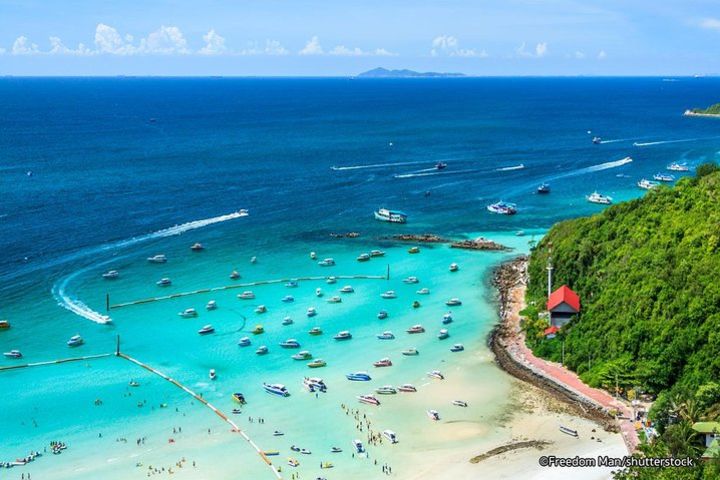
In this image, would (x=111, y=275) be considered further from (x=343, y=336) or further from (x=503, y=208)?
(x=503, y=208)

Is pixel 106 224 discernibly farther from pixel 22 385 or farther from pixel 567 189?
pixel 567 189

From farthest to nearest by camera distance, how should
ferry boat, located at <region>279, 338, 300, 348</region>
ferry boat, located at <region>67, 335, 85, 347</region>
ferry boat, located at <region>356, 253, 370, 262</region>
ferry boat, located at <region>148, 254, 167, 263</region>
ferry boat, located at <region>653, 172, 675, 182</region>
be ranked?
ferry boat, located at <region>653, 172, 675, 182</region>
ferry boat, located at <region>356, 253, 370, 262</region>
ferry boat, located at <region>148, 254, 167, 263</region>
ferry boat, located at <region>67, 335, 85, 347</region>
ferry boat, located at <region>279, 338, 300, 348</region>

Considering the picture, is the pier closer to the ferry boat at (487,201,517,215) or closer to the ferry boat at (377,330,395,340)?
the ferry boat at (377,330,395,340)

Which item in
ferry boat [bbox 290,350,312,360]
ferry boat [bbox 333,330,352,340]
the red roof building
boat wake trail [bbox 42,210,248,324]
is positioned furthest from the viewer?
boat wake trail [bbox 42,210,248,324]

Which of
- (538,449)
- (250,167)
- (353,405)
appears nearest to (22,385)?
(353,405)

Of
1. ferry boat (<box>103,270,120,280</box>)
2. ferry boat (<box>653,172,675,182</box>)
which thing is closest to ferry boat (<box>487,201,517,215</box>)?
ferry boat (<box>653,172,675,182</box>)

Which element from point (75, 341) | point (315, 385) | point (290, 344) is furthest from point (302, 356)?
point (75, 341)

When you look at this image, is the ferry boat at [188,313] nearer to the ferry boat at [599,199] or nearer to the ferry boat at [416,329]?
the ferry boat at [416,329]

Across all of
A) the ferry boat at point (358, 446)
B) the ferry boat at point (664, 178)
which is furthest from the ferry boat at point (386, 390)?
the ferry boat at point (664, 178)
